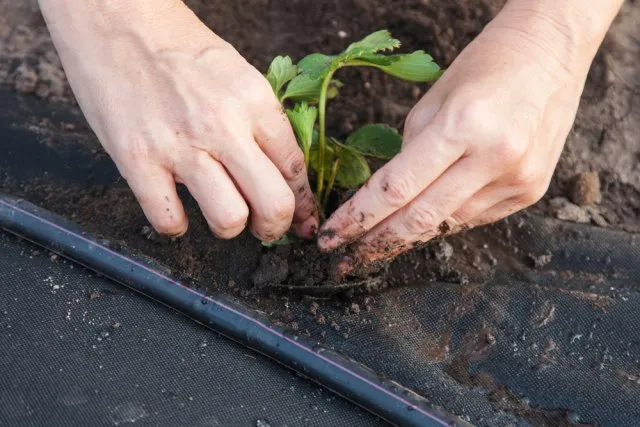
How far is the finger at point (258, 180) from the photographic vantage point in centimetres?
111

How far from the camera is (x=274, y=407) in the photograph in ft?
3.69

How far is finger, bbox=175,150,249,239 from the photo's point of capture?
112 centimetres

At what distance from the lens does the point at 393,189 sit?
3.59 feet

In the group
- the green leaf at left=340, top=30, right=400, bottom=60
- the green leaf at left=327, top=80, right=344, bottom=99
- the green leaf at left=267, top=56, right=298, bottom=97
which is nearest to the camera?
the green leaf at left=340, top=30, right=400, bottom=60

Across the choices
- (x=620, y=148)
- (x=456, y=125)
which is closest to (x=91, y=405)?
(x=456, y=125)

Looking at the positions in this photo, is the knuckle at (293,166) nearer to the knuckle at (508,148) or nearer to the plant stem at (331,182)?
the plant stem at (331,182)

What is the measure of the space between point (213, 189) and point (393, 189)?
308 mm

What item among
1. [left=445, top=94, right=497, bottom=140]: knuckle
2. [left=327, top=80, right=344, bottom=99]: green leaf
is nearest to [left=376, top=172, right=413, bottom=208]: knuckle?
[left=445, top=94, right=497, bottom=140]: knuckle

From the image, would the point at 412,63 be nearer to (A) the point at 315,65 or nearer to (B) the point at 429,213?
(A) the point at 315,65

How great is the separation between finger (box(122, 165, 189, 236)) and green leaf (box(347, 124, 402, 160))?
16.2 inches

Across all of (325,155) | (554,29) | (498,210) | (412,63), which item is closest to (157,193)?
(325,155)

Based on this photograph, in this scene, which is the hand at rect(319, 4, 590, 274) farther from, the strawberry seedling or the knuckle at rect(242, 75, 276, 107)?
the knuckle at rect(242, 75, 276, 107)

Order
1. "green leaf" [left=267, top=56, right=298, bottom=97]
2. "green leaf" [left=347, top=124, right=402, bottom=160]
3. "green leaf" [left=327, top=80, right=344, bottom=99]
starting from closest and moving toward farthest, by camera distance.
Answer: "green leaf" [left=267, top=56, right=298, bottom=97] < "green leaf" [left=347, top=124, right=402, bottom=160] < "green leaf" [left=327, top=80, right=344, bottom=99]

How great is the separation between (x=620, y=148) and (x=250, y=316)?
116 centimetres
